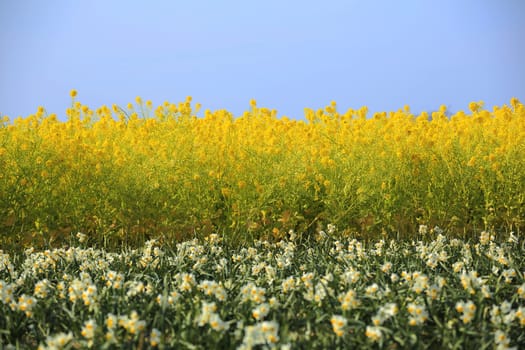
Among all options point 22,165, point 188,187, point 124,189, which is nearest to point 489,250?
point 188,187

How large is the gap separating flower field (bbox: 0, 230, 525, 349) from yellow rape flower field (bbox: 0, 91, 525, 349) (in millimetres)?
11

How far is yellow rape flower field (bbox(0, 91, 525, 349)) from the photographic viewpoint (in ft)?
8.33

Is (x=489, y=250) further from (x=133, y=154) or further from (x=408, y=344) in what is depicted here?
(x=133, y=154)

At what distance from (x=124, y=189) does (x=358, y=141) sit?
2084mm

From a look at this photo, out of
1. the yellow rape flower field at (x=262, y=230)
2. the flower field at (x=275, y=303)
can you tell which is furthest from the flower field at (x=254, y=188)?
the flower field at (x=275, y=303)

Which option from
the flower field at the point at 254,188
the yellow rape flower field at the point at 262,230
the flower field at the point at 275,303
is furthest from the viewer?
the flower field at the point at 254,188

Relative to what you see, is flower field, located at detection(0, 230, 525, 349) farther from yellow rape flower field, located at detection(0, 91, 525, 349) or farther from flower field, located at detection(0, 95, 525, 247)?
flower field, located at detection(0, 95, 525, 247)

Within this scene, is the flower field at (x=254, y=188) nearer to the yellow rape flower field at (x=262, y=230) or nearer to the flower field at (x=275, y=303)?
the yellow rape flower field at (x=262, y=230)

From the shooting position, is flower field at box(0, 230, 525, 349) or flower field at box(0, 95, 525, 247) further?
flower field at box(0, 95, 525, 247)

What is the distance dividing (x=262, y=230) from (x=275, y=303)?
2253mm

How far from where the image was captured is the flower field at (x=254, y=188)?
16.3ft

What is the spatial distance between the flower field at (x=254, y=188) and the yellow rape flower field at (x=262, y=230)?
17 millimetres

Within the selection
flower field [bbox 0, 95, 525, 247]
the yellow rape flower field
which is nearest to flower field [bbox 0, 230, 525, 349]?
the yellow rape flower field

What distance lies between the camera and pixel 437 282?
2898 millimetres
